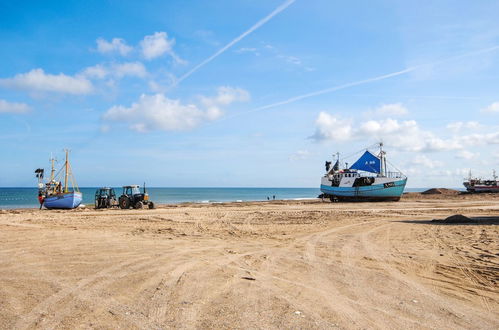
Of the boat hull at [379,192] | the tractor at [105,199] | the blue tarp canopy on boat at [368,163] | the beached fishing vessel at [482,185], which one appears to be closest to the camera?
the tractor at [105,199]

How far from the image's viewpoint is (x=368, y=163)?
48094 millimetres

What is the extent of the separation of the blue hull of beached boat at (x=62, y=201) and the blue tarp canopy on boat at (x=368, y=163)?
32569mm

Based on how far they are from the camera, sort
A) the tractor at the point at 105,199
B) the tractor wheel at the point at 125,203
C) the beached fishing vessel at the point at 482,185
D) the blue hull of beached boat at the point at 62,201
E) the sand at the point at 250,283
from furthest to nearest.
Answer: the beached fishing vessel at the point at 482,185
the blue hull of beached boat at the point at 62,201
the tractor at the point at 105,199
the tractor wheel at the point at 125,203
the sand at the point at 250,283

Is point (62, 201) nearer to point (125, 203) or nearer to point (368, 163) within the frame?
point (125, 203)

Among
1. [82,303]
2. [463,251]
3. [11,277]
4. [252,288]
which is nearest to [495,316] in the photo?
[252,288]

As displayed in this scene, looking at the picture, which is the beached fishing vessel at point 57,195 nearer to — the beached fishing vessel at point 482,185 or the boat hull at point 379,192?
the boat hull at point 379,192

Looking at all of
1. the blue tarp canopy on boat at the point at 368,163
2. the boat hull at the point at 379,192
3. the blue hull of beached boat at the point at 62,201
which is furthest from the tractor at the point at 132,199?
the blue tarp canopy on boat at the point at 368,163

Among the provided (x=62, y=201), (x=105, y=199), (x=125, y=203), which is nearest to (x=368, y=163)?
(x=125, y=203)

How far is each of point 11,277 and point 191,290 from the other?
13.4 feet

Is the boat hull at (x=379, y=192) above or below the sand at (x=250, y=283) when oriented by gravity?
above

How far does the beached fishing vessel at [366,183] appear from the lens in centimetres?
4416

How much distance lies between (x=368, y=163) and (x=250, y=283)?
142 ft

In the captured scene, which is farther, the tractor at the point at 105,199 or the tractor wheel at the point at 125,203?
the tractor at the point at 105,199

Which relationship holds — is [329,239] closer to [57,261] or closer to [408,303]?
[408,303]
